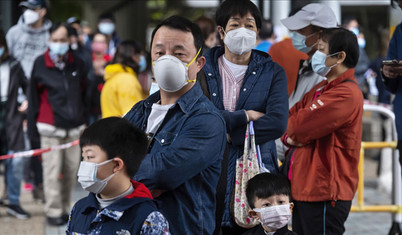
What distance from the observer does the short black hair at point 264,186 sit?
4.10 meters

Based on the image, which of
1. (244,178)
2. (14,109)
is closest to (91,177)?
(244,178)

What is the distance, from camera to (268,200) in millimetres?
4184

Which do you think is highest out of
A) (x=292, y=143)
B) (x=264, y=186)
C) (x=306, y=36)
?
(x=306, y=36)

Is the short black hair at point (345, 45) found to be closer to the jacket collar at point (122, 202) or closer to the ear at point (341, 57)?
the ear at point (341, 57)

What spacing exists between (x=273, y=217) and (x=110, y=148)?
1418 millimetres

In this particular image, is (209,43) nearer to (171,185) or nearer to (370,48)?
(171,185)

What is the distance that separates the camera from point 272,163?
Answer: 14.1ft

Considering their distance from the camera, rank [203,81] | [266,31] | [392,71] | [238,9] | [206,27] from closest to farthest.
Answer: [203,81], [238,9], [392,71], [206,27], [266,31]

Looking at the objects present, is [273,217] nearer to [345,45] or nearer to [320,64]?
[320,64]

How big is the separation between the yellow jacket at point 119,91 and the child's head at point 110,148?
14.4 ft

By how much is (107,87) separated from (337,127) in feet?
11.9

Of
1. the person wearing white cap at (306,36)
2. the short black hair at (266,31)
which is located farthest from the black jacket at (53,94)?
the person wearing white cap at (306,36)

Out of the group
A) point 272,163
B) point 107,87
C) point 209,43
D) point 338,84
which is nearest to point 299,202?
point 272,163

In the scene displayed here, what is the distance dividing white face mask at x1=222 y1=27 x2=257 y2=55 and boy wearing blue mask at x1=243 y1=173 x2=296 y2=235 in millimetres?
791
